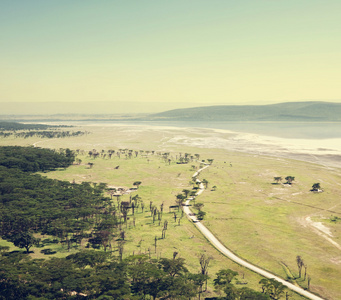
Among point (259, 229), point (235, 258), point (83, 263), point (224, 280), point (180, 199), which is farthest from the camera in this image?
point (180, 199)

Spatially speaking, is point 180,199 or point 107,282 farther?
point 180,199

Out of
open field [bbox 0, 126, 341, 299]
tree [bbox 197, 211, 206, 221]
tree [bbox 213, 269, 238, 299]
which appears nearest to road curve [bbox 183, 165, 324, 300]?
tree [bbox 197, 211, 206, 221]

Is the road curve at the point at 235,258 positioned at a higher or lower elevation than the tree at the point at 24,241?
lower

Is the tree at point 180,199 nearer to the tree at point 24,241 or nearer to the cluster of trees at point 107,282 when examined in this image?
the cluster of trees at point 107,282

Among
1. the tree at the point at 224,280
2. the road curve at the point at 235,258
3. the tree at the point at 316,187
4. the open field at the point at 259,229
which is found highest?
the tree at the point at 316,187

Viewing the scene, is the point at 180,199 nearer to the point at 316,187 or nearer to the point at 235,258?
the point at 235,258

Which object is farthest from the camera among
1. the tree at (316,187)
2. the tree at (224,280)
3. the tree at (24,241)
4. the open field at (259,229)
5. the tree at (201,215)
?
the tree at (316,187)

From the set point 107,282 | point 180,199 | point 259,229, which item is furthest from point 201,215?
point 107,282

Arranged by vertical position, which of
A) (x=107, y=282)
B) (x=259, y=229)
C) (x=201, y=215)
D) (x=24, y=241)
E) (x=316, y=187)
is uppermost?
(x=107, y=282)

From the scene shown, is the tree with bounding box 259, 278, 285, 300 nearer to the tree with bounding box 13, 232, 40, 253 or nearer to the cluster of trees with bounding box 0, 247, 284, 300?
the cluster of trees with bounding box 0, 247, 284, 300

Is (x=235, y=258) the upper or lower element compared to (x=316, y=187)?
lower

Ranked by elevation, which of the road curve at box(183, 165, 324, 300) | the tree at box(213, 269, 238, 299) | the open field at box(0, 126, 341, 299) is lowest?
the road curve at box(183, 165, 324, 300)

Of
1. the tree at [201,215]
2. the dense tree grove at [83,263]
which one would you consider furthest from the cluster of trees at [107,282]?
the tree at [201,215]
